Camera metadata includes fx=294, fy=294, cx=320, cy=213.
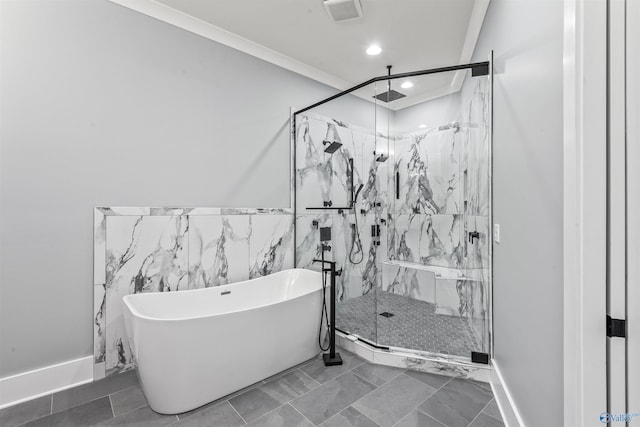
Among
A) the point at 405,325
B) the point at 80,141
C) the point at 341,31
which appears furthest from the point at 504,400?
the point at 80,141

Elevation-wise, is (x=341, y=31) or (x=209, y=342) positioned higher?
(x=341, y=31)

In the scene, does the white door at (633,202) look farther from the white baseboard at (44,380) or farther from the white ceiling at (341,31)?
the white baseboard at (44,380)

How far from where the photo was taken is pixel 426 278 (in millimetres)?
3334

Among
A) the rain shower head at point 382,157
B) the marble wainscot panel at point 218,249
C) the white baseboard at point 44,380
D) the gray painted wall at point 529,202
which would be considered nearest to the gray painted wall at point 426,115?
the rain shower head at point 382,157

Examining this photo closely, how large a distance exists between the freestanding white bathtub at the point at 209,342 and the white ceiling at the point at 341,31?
2.17 metres

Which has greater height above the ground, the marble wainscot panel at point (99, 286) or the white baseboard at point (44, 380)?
the marble wainscot panel at point (99, 286)

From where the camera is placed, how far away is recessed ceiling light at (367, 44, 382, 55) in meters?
2.87

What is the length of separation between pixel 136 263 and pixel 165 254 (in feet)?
0.67

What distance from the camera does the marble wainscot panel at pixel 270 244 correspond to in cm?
287

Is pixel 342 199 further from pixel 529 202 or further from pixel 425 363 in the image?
pixel 529 202

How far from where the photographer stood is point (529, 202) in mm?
1376

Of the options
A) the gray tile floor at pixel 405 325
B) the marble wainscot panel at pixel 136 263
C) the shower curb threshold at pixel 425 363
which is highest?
the marble wainscot panel at pixel 136 263

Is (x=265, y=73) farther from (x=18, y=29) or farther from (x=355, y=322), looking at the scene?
(x=355, y=322)

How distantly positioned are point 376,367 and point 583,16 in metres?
2.23
